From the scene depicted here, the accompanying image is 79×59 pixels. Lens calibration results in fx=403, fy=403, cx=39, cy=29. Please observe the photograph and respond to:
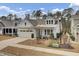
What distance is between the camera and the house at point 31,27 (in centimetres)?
445

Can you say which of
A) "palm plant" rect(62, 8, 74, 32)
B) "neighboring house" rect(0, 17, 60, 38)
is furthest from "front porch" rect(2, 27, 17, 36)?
"palm plant" rect(62, 8, 74, 32)

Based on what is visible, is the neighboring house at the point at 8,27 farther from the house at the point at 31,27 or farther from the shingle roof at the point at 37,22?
the shingle roof at the point at 37,22

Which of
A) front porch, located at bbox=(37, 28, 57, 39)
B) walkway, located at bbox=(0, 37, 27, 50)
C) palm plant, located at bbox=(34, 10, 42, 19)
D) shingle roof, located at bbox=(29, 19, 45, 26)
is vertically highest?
palm plant, located at bbox=(34, 10, 42, 19)

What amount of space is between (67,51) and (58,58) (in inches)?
4.9

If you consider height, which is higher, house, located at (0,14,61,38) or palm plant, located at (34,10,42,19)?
palm plant, located at (34,10,42,19)

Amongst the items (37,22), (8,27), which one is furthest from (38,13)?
(8,27)

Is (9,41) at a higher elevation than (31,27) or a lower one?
lower

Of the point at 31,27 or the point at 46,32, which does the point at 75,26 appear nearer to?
the point at 46,32

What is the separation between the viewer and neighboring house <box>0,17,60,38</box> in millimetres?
4445

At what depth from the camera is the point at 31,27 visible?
14.7 feet

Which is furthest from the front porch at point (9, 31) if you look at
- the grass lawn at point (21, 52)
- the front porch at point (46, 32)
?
the front porch at point (46, 32)

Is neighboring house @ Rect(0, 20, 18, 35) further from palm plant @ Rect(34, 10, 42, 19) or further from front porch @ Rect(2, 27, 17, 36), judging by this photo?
palm plant @ Rect(34, 10, 42, 19)

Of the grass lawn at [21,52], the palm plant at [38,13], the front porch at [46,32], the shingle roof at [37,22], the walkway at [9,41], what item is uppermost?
the palm plant at [38,13]

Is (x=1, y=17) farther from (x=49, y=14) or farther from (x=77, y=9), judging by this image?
(x=77, y=9)
